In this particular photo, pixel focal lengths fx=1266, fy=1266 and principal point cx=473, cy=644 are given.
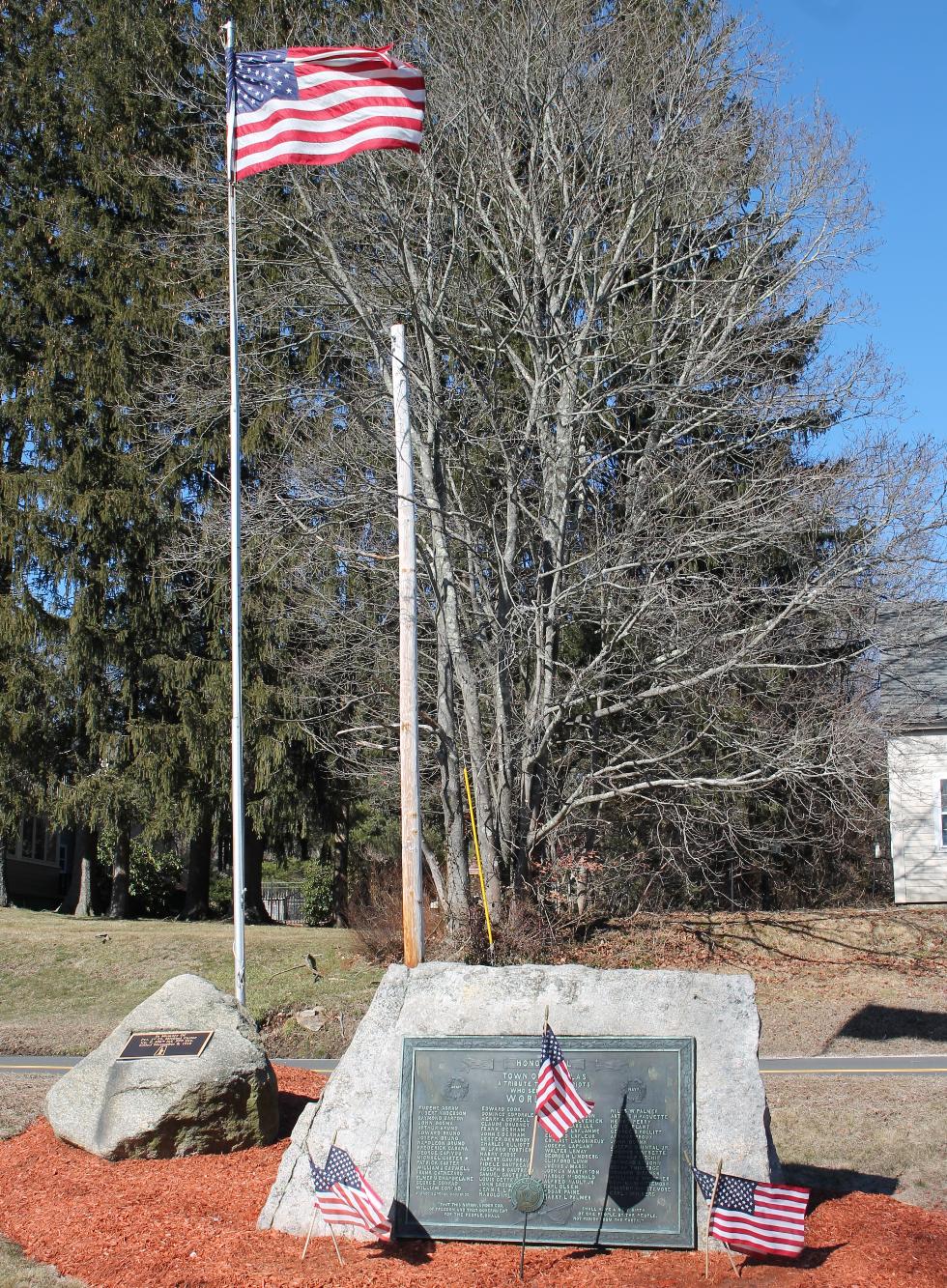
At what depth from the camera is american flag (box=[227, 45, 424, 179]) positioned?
11641mm

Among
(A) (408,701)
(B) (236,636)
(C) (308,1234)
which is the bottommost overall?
(C) (308,1234)

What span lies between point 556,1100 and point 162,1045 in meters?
3.38

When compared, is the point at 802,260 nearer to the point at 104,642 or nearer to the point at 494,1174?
the point at 104,642

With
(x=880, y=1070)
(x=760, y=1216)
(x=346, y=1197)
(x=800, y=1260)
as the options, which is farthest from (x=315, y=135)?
(x=880, y=1070)

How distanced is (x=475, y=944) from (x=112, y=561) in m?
10.7

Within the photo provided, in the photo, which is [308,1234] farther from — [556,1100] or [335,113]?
[335,113]

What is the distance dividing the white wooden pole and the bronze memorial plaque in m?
1.77

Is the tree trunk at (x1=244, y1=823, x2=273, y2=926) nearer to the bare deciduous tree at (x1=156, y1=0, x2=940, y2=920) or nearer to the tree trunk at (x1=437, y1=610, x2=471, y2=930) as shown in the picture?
the bare deciduous tree at (x1=156, y1=0, x2=940, y2=920)

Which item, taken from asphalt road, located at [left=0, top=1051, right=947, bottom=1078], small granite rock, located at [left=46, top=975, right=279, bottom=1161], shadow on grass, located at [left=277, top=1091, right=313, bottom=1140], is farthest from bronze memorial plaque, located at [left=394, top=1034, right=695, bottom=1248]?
asphalt road, located at [left=0, top=1051, right=947, bottom=1078]

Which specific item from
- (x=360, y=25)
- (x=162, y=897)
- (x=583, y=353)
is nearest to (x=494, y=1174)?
(x=583, y=353)

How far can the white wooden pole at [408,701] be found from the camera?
9.45 meters

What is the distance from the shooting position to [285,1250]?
6832mm

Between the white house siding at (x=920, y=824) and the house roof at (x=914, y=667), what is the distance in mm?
493

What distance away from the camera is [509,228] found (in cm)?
1780
